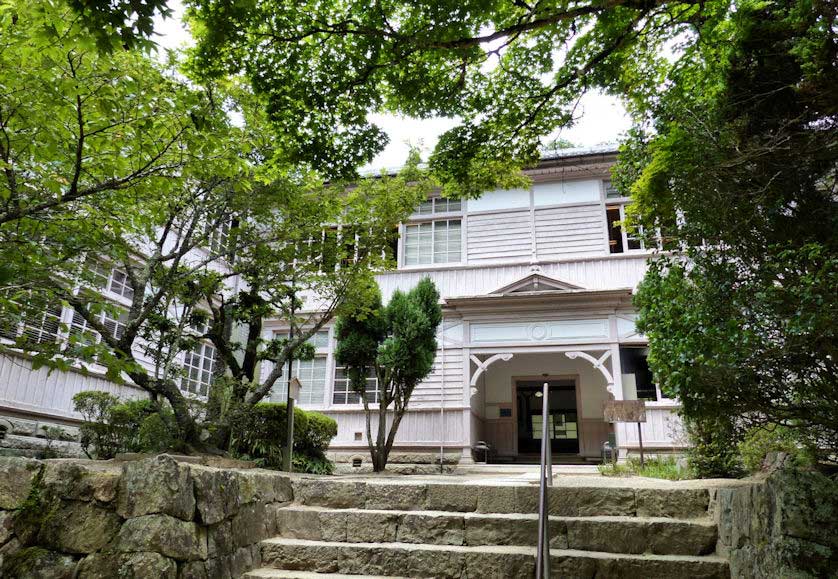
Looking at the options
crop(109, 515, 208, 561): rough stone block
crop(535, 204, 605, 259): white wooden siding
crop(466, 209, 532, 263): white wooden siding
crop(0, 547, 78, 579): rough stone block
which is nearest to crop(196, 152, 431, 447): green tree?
crop(109, 515, 208, 561): rough stone block

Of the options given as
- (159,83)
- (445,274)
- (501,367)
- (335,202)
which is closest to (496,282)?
(445,274)

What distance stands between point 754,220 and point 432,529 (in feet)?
11.2

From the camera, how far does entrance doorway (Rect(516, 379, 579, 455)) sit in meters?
14.4

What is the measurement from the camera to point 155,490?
12.3 feet

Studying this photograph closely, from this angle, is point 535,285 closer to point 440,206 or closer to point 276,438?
point 440,206

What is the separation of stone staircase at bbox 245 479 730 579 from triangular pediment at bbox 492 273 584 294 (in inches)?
286

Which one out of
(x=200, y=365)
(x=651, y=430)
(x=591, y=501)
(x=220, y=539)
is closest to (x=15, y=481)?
(x=220, y=539)

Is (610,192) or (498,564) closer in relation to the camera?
(498,564)

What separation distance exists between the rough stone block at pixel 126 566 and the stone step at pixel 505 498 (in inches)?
74.5

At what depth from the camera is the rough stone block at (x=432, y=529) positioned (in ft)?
15.2

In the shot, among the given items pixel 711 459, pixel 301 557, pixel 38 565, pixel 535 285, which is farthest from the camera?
pixel 535 285

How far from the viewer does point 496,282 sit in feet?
41.4

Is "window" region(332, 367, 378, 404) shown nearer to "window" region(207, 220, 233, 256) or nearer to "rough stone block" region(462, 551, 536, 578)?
"window" region(207, 220, 233, 256)

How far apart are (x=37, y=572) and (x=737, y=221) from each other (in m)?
5.14
